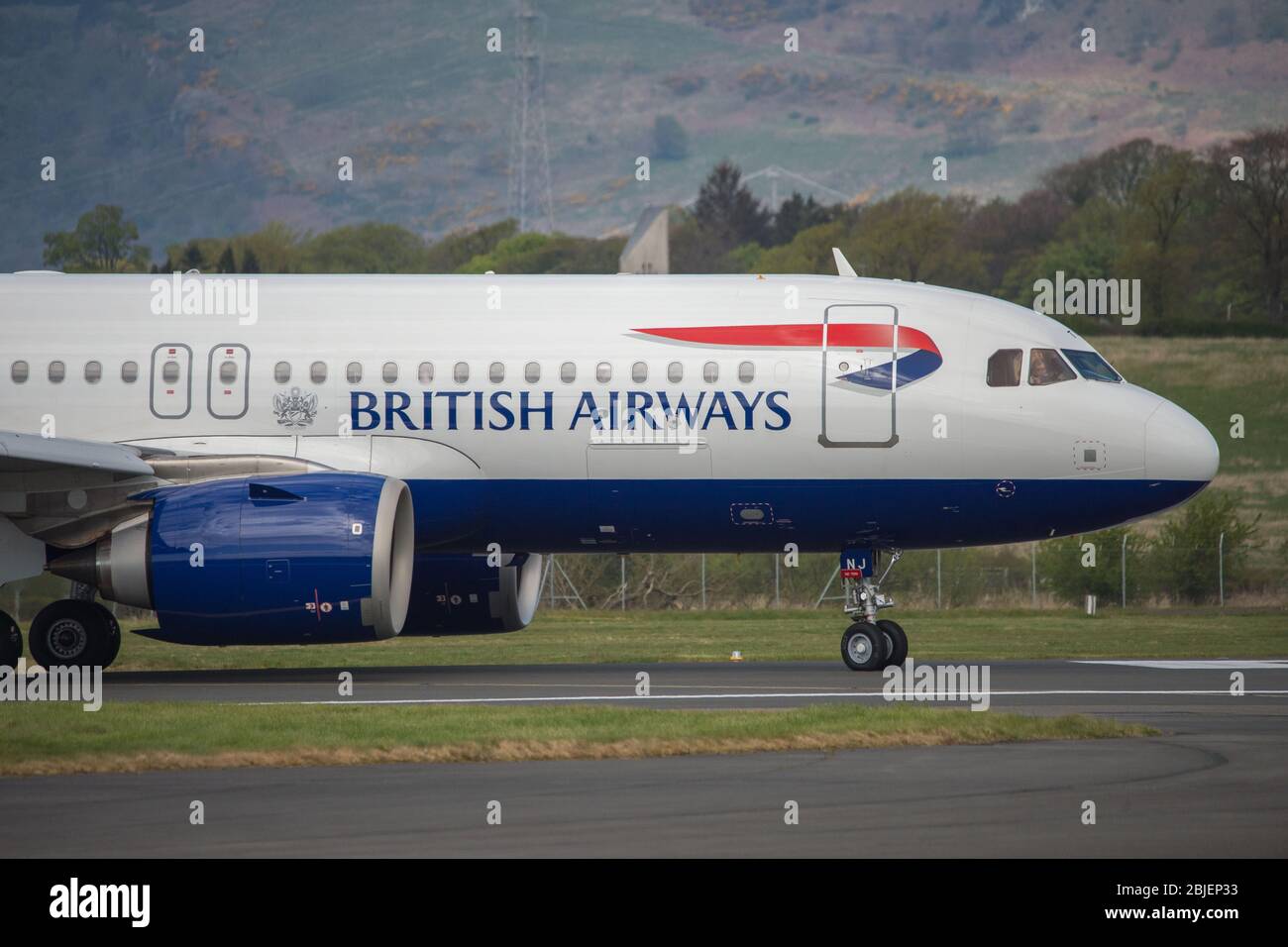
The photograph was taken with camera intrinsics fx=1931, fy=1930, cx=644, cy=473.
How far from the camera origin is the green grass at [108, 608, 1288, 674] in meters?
26.8

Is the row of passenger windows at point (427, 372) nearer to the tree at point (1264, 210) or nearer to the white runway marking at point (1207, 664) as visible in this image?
the white runway marking at point (1207, 664)

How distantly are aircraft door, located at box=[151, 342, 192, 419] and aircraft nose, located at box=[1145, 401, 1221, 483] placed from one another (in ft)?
37.3

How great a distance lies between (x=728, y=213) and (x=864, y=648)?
452 ft

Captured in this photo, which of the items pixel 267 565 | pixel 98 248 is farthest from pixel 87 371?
pixel 98 248

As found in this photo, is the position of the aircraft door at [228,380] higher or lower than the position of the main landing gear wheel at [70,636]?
higher

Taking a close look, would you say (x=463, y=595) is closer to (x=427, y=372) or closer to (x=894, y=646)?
(x=427, y=372)

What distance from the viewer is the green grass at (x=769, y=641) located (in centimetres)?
2680

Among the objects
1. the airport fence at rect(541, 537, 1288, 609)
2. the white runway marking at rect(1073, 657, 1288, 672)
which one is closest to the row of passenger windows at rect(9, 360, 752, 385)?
the white runway marking at rect(1073, 657, 1288, 672)

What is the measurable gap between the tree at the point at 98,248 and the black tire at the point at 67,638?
5839 cm

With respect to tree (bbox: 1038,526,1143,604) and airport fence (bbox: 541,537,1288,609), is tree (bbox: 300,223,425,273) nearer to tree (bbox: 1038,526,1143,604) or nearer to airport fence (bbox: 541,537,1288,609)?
airport fence (bbox: 541,537,1288,609)

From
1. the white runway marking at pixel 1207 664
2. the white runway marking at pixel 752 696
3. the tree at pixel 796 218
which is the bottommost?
the white runway marking at pixel 1207 664

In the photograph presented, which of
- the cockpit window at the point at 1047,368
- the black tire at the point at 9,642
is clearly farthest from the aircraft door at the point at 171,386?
the cockpit window at the point at 1047,368

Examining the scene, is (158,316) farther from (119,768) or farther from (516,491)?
(119,768)

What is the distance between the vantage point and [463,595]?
994 inches
